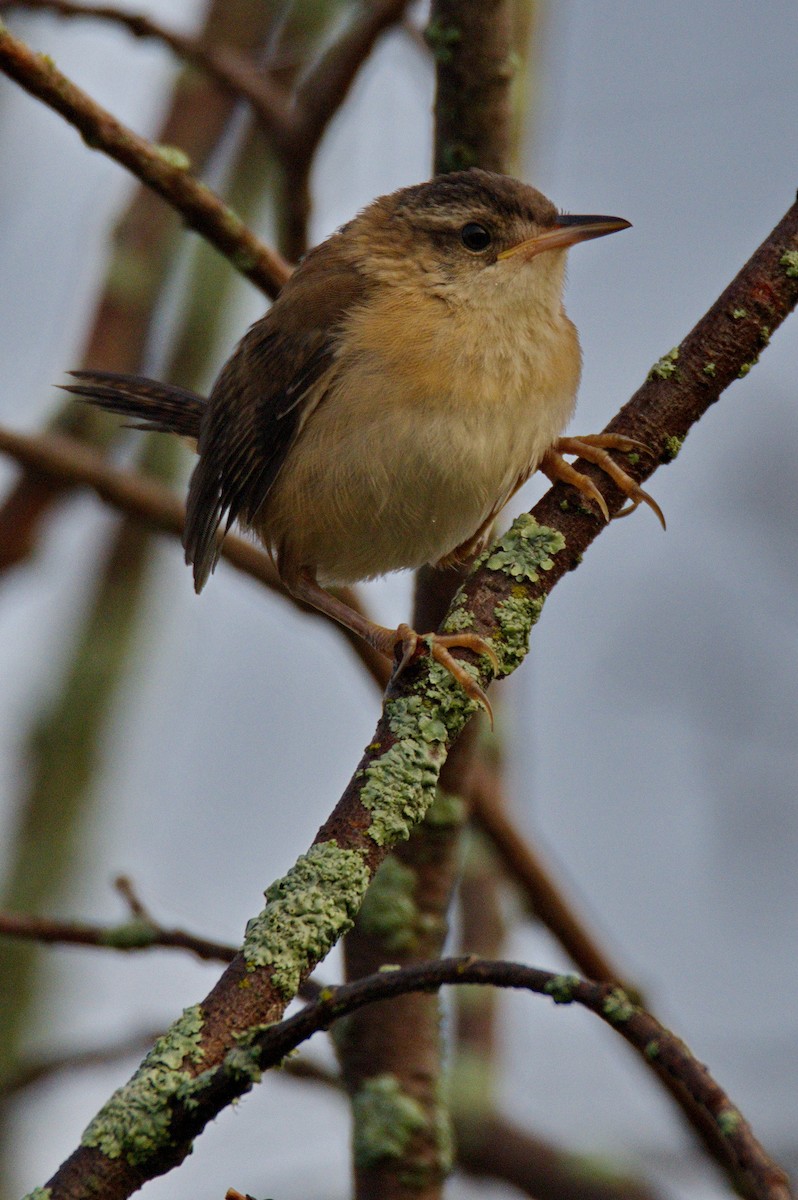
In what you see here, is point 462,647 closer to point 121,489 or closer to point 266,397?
point 266,397

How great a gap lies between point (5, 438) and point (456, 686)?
202 cm

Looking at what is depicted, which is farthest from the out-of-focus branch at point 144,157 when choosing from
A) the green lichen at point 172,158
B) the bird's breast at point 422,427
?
the bird's breast at point 422,427

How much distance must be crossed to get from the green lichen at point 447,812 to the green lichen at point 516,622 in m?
1.02

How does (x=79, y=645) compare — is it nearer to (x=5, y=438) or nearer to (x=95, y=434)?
(x=95, y=434)

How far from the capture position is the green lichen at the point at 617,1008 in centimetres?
155

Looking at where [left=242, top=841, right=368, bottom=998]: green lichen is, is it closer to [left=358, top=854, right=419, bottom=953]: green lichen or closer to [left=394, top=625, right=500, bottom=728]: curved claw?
[left=394, top=625, right=500, bottom=728]: curved claw

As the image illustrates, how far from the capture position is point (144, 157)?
3.08 meters

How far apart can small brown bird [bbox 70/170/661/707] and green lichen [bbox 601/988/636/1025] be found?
137 cm

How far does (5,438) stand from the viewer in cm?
→ 380

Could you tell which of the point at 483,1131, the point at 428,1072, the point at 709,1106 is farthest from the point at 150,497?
the point at 709,1106

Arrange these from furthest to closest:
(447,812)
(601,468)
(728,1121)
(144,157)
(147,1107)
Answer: (447,812), (144,157), (601,468), (147,1107), (728,1121)

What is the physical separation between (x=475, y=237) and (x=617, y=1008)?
8.04ft

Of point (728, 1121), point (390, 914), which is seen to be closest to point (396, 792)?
point (728, 1121)

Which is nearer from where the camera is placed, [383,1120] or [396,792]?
[396,792]
